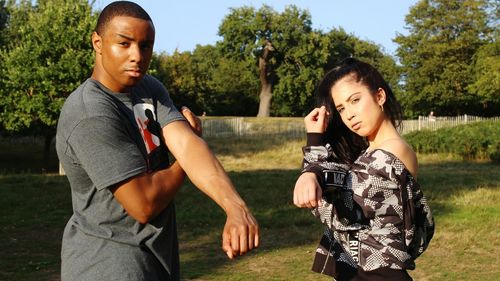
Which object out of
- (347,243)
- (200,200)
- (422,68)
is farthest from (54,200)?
(422,68)

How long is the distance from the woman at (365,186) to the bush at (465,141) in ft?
74.5

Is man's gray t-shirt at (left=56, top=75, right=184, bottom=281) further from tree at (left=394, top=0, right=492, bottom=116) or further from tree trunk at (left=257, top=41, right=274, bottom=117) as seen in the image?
tree trunk at (left=257, top=41, right=274, bottom=117)

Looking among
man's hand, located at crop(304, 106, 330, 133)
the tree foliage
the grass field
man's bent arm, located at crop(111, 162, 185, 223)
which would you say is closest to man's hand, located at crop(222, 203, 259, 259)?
man's bent arm, located at crop(111, 162, 185, 223)

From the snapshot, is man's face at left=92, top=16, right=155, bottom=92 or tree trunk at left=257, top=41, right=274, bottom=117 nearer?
man's face at left=92, top=16, right=155, bottom=92

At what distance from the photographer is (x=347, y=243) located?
2.71 metres

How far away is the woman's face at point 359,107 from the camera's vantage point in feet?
9.14

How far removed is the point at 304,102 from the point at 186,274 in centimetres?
5211

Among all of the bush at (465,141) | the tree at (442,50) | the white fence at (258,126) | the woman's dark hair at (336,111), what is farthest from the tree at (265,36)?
the woman's dark hair at (336,111)

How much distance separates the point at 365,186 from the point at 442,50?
4849 cm

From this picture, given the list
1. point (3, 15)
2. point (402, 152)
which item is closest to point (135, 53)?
point (402, 152)

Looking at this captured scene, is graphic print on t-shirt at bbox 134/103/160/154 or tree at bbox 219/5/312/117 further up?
tree at bbox 219/5/312/117

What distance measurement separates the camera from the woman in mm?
2588

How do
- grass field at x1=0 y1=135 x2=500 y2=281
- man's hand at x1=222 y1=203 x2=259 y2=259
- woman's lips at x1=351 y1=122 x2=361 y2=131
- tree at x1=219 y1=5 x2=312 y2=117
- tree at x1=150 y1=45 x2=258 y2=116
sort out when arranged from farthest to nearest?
tree at x1=219 y1=5 x2=312 y2=117, tree at x1=150 y1=45 x2=258 y2=116, grass field at x1=0 y1=135 x2=500 y2=281, woman's lips at x1=351 y1=122 x2=361 y2=131, man's hand at x1=222 y1=203 x2=259 y2=259

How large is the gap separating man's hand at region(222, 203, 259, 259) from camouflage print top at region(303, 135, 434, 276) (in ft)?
2.57
